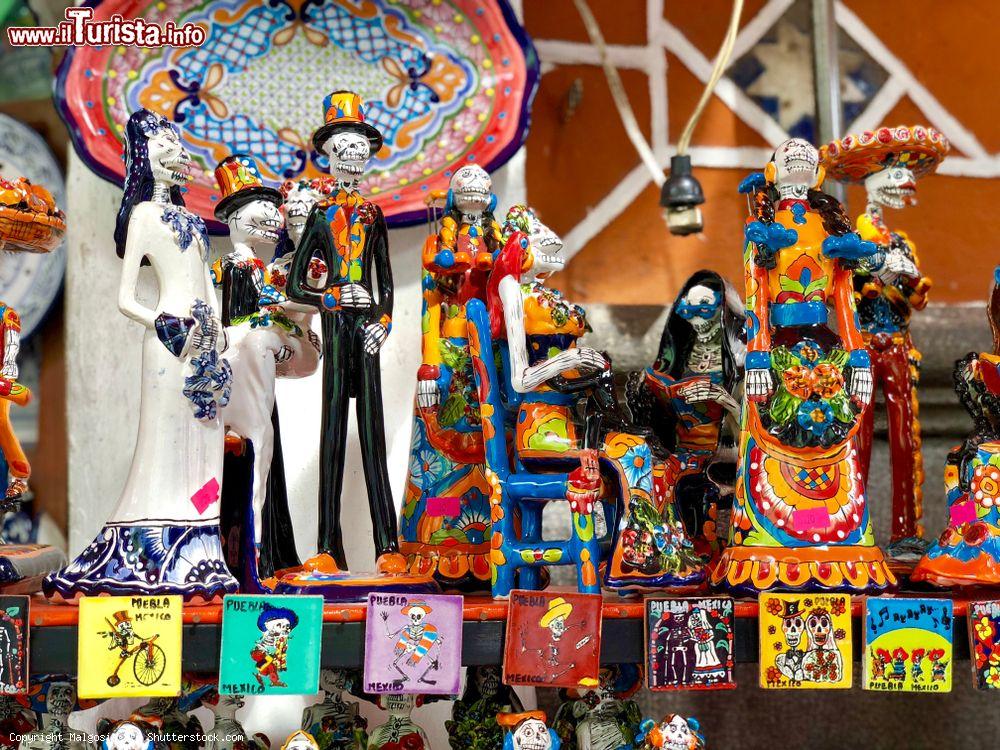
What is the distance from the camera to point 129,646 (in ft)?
7.70

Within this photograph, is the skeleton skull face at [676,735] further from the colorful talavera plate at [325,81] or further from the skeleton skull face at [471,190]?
the colorful talavera plate at [325,81]

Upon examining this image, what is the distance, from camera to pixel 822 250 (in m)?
2.77

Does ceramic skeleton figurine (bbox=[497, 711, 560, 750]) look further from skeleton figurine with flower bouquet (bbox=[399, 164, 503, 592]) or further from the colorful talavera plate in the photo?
the colorful talavera plate

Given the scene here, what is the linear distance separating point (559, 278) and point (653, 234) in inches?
12.3

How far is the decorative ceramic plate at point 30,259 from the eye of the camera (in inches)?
160

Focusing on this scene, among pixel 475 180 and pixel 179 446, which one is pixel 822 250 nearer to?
pixel 475 180

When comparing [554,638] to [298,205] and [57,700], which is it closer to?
[57,700]

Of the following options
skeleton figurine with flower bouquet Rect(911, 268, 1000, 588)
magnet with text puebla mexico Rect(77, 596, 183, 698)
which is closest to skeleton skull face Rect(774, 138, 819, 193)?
skeleton figurine with flower bouquet Rect(911, 268, 1000, 588)

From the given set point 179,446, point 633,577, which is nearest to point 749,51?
point 633,577

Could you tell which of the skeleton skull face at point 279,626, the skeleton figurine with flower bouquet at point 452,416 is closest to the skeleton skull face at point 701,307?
the skeleton figurine with flower bouquet at point 452,416

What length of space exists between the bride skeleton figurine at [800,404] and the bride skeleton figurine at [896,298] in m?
0.41

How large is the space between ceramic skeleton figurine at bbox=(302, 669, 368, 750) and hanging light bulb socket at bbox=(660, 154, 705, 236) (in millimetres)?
1479

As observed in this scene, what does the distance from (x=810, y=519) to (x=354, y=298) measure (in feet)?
3.22

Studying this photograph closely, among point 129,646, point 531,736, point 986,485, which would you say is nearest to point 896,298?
point 986,485
